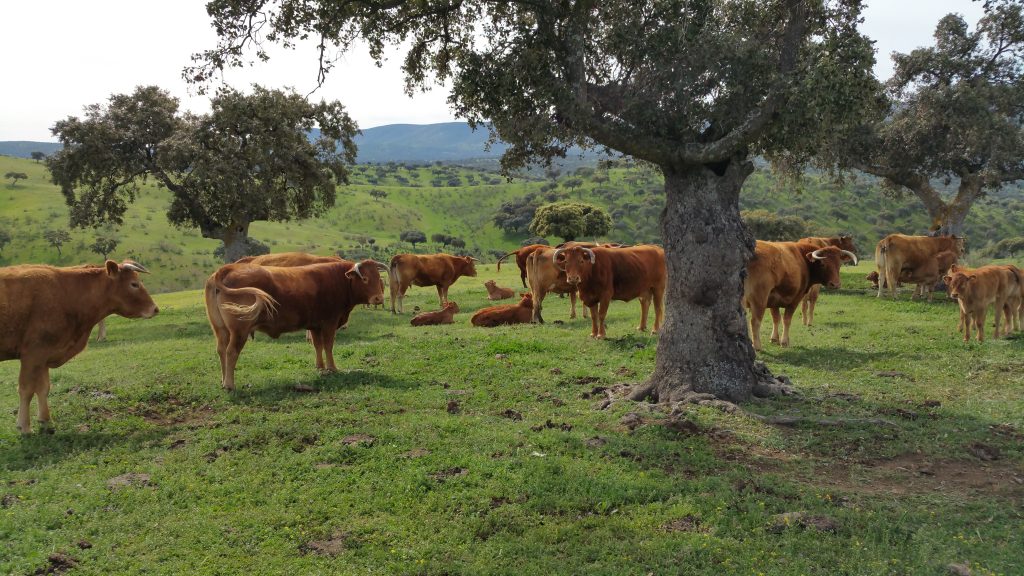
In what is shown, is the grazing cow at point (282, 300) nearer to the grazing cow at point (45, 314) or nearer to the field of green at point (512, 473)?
the field of green at point (512, 473)

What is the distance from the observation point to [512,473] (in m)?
7.33

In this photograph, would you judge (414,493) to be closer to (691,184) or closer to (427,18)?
(691,184)

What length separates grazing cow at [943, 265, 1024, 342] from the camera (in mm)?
14594

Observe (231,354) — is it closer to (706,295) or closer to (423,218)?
(706,295)

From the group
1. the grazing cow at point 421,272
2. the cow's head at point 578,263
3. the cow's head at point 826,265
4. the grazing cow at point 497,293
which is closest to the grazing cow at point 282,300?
the cow's head at point 578,263

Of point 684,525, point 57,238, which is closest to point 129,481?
point 684,525

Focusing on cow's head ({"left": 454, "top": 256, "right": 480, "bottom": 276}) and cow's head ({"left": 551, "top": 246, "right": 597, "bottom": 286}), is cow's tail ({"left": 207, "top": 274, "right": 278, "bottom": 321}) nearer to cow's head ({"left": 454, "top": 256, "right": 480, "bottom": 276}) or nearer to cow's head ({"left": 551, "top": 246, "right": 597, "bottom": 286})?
cow's head ({"left": 551, "top": 246, "right": 597, "bottom": 286})

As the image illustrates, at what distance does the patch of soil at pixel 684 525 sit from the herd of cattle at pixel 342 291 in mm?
7575

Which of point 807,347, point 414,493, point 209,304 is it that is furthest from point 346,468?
point 807,347

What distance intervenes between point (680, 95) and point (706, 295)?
3.00 m

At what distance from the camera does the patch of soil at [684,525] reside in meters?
6.12

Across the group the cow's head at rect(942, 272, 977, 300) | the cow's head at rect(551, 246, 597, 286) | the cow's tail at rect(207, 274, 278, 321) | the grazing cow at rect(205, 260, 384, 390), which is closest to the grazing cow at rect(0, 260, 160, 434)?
the cow's tail at rect(207, 274, 278, 321)

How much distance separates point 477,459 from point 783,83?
21.5 ft

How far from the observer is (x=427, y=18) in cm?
1105
